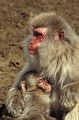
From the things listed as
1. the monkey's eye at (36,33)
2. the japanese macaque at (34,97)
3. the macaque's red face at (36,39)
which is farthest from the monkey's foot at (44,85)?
the monkey's eye at (36,33)

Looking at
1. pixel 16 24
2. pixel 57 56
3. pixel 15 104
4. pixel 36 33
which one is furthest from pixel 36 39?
pixel 16 24

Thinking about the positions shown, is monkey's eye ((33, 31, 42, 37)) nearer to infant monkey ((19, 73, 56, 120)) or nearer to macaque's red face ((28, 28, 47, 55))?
macaque's red face ((28, 28, 47, 55))

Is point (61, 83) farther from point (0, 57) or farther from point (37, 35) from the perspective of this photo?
point (0, 57)

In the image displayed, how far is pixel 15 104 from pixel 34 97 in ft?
0.94

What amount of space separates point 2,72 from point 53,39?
253 centimetres

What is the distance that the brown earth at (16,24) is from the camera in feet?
33.9

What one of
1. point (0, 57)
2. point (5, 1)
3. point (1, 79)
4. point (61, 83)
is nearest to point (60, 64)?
point (61, 83)

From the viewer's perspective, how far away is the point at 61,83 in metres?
7.84

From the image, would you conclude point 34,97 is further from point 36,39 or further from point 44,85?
point 36,39

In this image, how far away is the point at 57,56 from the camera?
775cm

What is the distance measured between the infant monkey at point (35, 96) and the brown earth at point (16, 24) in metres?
1.41

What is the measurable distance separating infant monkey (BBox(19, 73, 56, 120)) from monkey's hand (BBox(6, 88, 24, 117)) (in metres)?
0.07

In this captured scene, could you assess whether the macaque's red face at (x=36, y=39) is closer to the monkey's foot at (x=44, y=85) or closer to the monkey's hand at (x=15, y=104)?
the monkey's foot at (x=44, y=85)

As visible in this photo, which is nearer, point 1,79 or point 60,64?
point 60,64
